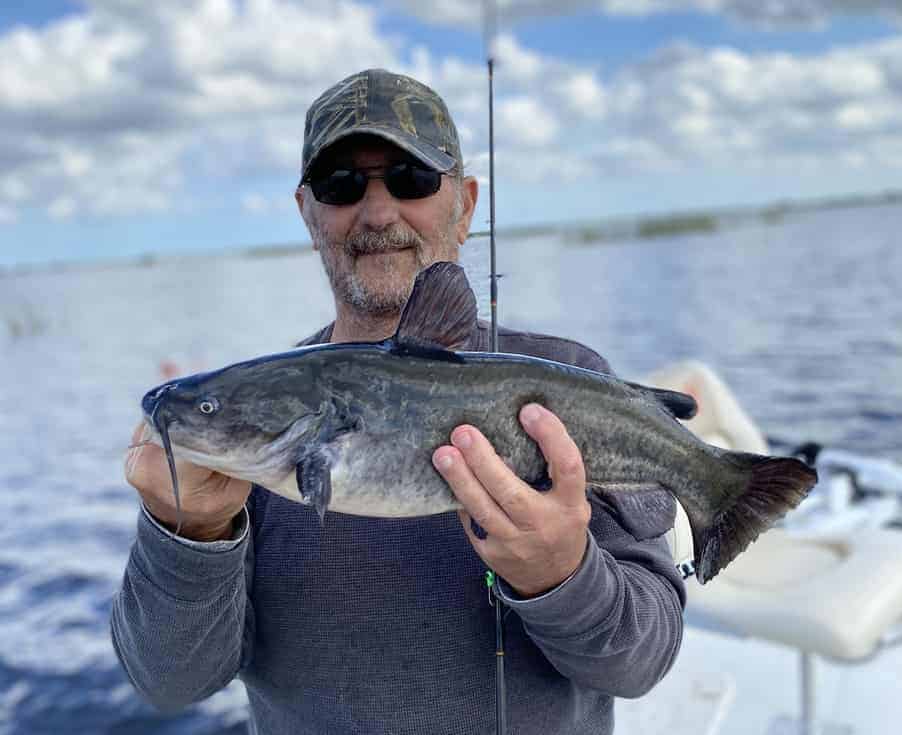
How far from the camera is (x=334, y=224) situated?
8.78 ft

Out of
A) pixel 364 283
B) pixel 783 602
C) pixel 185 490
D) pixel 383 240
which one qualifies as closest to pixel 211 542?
pixel 185 490

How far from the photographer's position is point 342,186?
2629 mm

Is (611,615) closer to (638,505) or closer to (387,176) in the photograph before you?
(638,505)

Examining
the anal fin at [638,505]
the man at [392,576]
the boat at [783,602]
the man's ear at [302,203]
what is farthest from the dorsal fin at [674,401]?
the man's ear at [302,203]

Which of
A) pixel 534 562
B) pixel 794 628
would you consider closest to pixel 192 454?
pixel 534 562

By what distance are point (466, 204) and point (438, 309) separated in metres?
1.08

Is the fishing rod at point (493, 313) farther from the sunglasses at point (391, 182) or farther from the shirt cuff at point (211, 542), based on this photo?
the shirt cuff at point (211, 542)

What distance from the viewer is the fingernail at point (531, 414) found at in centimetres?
183

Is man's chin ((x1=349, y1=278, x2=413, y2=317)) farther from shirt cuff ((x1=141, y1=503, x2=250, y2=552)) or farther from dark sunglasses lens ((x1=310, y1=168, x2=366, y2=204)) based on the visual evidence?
shirt cuff ((x1=141, y1=503, x2=250, y2=552))

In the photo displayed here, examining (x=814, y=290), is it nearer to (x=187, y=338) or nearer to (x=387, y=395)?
(x=187, y=338)

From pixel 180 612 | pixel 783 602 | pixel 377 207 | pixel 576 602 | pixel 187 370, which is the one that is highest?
pixel 377 207

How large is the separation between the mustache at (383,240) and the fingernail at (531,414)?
965mm

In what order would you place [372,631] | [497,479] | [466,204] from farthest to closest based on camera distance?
1. [466,204]
2. [372,631]
3. [497,479]

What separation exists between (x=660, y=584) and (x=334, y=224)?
5.00ft
